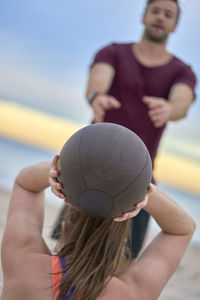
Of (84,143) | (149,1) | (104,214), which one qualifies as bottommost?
(104,214)

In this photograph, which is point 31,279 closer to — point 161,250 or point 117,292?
point 117,292

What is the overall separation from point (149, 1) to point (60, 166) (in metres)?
2.05

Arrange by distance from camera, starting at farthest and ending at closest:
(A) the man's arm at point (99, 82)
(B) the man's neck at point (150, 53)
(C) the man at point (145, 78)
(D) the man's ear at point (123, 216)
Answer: (B) the man's neck at point (150, 53)
(C) the man at point (145, 78)
(A) the man's arm at point (99, 82)
(D) the man's ear at point (123, 216)

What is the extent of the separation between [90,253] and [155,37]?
1919 millimetres

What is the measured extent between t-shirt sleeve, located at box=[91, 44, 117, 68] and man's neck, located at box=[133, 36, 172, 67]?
0.55 feet

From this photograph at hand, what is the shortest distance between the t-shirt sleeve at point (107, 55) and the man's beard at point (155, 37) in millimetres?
264

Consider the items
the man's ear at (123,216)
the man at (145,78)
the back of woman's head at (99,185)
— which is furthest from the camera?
the man at (145,78)

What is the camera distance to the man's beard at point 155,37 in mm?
3076

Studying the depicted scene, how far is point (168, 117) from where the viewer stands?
108 inches

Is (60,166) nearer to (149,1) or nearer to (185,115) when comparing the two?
(185,115)

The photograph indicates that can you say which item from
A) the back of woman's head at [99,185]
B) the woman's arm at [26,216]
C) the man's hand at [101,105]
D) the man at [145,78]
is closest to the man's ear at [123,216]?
the back of woman's head at [99,185]

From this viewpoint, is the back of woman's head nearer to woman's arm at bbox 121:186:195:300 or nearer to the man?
woman's arm at bbox 121:186:195:300

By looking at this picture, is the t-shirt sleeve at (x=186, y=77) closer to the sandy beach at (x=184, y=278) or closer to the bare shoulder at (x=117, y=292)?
the sandy beach at (x=184, y=278)

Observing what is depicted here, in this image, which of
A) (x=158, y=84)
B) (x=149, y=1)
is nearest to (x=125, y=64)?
(x=158, y=84)
